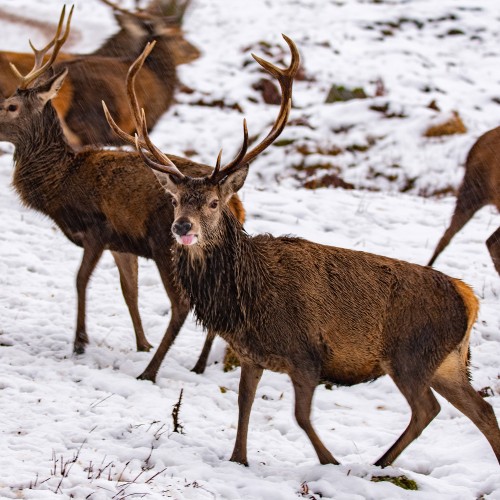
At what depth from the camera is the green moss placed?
4758mm

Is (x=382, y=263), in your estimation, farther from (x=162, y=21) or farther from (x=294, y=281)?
(x=162, y=21)

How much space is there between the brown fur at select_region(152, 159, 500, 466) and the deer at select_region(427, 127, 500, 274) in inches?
119

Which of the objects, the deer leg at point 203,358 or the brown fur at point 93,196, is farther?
the deer leg at point 203,358

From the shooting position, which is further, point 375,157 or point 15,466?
point 375,157

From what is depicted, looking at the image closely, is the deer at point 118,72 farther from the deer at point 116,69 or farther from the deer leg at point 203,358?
the deer leg at point 203,358

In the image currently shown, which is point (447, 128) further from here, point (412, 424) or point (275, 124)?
point (412, 424)

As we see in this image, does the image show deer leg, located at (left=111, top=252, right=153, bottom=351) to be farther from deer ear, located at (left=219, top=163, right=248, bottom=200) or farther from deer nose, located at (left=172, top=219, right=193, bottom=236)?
deer nose, located at (left=172, top=219, right=193, bottom=236)

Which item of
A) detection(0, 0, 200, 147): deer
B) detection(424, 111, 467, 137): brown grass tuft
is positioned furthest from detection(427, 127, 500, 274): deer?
detection(424, 111, 467, 137): brown grass tuft

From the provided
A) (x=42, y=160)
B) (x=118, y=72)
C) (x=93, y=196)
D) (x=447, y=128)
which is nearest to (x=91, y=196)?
(x=93, y=196)

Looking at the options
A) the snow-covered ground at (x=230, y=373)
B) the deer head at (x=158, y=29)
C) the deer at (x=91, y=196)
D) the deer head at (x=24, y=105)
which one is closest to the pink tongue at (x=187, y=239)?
the snow-covered ground at (x=230, y=373)

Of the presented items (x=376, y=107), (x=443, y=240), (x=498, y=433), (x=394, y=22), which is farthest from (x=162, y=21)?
(x=394, y=22)

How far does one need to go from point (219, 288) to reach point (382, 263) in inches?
43.9

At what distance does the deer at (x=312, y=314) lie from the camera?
4.86 m

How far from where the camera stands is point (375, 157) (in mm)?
14602
